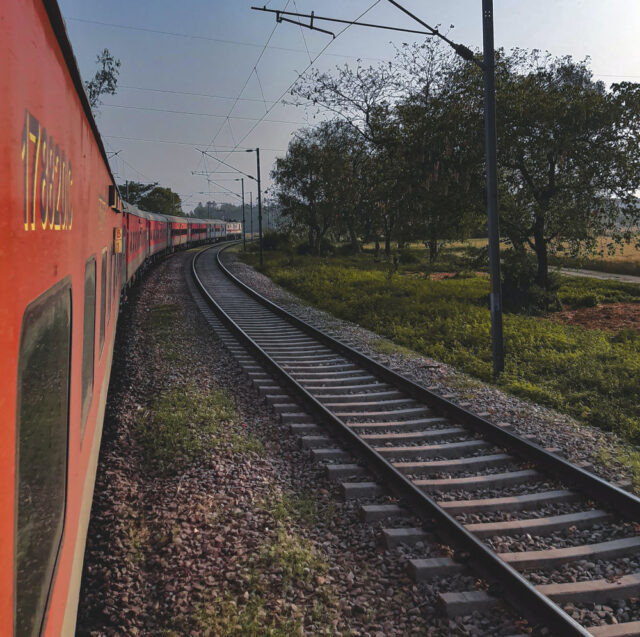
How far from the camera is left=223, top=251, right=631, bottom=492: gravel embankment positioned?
617cm

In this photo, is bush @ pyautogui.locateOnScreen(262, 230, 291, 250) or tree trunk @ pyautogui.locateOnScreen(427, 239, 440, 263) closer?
tree trunk @ pyautogui.locateOnScreen(427, 239, 440, 263)

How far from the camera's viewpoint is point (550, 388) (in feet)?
28.6

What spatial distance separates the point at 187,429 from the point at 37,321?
5.20 m

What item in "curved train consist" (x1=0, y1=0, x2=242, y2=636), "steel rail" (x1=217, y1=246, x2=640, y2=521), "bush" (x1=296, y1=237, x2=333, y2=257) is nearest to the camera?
"curved train consist" (x1=0, y1=0, x2=242, y2=636)

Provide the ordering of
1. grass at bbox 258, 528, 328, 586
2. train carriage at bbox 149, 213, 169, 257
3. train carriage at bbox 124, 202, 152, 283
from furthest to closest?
train carriage at bbox 149, 213, 169, 257
train carriage at bbox 124, 202, 152, 283
grass at bbox 258, 528, 328, 586

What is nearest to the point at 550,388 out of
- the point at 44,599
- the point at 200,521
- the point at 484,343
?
the point at 484,343

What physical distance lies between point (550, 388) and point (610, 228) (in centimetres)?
979

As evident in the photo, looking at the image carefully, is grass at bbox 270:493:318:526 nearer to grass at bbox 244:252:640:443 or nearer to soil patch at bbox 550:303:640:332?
grass at bbox 244:252:640:443

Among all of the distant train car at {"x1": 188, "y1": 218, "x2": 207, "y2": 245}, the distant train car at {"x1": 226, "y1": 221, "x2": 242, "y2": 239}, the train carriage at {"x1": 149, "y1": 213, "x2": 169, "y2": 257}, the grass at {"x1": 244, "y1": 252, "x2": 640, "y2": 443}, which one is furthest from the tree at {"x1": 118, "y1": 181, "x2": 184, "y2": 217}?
the grass at {"x1": 244, "y1": 252, "x2": 640, "y2": 443}

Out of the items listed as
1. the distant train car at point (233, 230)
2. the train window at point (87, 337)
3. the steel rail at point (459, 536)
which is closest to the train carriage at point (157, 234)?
the steel rail at point (459, 536)

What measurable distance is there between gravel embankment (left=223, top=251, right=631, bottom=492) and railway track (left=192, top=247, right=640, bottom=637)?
1.76 ft

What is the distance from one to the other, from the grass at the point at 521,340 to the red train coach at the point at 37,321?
22.3 feet

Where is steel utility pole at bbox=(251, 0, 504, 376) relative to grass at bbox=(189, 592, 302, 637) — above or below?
above

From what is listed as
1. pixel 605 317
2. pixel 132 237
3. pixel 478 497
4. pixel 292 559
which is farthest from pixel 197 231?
pixel 292 559
